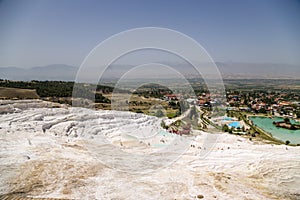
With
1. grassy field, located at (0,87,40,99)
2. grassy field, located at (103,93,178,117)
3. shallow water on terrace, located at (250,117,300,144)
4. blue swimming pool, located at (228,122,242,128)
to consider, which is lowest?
shallow water on terrace, located at (250,117,300,144)

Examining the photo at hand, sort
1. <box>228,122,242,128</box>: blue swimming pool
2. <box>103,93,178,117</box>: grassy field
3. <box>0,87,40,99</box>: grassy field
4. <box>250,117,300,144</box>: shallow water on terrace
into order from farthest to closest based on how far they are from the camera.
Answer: <box>103,93,178,117</box>: grassy field
<box>228,122,242,128</box>: blue swimming pool
<box>0,87,40,99</box>: grassy field
<box>250,117,300,144</box>: shallow water on terrace

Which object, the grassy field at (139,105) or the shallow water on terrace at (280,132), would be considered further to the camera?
the grassy field at (139,105)

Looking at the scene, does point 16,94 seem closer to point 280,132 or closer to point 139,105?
point 139,105

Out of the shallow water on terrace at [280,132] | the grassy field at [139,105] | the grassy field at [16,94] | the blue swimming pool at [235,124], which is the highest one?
the grassy field at [16,94]

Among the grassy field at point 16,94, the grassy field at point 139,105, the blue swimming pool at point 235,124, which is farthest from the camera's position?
the grassy field at point 139,105

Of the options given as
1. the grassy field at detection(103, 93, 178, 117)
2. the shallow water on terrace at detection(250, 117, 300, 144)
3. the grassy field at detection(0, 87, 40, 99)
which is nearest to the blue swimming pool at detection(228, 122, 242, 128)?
the shallow water on terrace at detection(250, 117, 300, 144)

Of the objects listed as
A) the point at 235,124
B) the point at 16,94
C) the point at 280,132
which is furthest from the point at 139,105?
the point at 280,132

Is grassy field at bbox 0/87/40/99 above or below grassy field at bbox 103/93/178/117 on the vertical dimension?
above

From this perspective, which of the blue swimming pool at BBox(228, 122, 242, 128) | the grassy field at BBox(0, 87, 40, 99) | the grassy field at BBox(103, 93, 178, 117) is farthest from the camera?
the grassy field at BBox(103, 93, 178, 117)

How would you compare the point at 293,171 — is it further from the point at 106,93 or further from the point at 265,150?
the point at 106,93

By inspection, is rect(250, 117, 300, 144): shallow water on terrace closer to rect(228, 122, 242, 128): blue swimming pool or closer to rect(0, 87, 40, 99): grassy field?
rect(228, 122, 242, 128): blue swimming pool

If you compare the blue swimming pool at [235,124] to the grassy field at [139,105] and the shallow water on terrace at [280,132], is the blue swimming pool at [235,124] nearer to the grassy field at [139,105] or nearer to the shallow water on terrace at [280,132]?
the shallow water on terrace at [280,132]

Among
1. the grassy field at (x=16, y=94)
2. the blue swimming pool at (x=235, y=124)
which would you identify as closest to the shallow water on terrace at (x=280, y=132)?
the blue swimming pool at (x=235, y=124)
